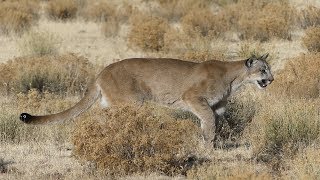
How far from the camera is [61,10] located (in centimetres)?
2536

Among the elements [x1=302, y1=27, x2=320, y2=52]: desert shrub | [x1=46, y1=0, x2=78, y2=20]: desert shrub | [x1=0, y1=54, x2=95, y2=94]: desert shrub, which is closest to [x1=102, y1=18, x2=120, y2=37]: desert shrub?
[x1=46, y1=0, x2=78, y2=20]: desert shrub

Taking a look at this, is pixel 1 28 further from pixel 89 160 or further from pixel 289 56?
pixel 89 160

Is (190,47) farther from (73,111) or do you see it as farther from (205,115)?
(73,111)

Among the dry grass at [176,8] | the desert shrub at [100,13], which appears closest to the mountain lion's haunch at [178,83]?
the desert shrub at [100,13]

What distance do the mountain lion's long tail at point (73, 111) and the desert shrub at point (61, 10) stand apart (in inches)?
599

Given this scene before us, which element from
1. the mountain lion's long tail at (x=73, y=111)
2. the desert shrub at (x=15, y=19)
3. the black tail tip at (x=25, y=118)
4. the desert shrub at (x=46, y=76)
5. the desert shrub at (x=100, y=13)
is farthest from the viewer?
the desert shrub at (x=100, y=13)

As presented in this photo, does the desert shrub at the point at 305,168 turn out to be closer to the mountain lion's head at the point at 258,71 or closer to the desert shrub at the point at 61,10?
the mountain lion's head at the point at 258,71

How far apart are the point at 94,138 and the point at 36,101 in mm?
4346

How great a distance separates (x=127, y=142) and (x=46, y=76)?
6642 mm

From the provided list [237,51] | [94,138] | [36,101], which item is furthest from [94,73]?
[94,138]

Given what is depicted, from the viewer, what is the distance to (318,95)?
1372 centimetres

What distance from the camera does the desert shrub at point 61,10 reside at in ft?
83.1

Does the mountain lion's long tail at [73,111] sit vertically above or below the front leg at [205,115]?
above

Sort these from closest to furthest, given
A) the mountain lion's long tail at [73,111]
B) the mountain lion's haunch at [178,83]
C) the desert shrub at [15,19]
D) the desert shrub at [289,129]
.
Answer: the mountain lion's long tail at [73,111]
the desert shrub at [289,129]
the mountain lion's haunch at [178,83]
the desert shrub at [15,19]
